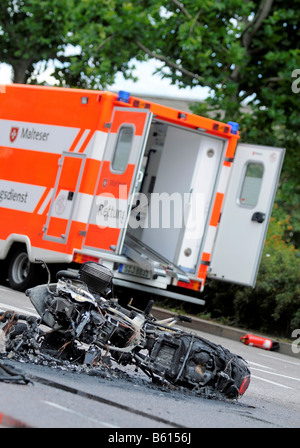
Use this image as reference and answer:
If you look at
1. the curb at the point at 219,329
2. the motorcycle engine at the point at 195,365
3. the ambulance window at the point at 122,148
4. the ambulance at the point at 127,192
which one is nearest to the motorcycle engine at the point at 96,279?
the motorcycle engine at the point at 195,365

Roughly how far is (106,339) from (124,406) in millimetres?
1401

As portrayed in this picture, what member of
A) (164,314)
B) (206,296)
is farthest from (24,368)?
(206,296)

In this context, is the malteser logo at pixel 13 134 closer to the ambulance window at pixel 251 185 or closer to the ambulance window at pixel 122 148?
the ambulance window at pixel 122 148

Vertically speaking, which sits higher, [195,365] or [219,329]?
[195,365]

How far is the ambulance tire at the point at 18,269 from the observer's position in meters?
15.7

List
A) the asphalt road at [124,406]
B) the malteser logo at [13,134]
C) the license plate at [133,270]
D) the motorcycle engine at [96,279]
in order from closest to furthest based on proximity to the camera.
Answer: the asphalt road at [124,406] < the motorcycle engine at [96,279] < the license plate at [133,270] < the malteser logo at [13,134]

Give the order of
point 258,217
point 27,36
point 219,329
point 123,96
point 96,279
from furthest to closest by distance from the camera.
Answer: point 27,36 → point 219,329 → point 258,217 → point 123,96 → point 96,279

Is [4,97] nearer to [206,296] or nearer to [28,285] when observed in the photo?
[28,285]

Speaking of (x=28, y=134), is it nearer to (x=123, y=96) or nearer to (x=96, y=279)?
(x=123, y=96)

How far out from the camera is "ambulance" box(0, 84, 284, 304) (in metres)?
14.2

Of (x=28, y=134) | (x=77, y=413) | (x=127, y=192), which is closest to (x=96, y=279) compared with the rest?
(x=77, y=413)

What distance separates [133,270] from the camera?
14234 millimetres

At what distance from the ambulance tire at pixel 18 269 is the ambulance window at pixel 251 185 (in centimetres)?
358

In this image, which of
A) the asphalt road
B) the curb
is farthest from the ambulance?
the asphalt road
